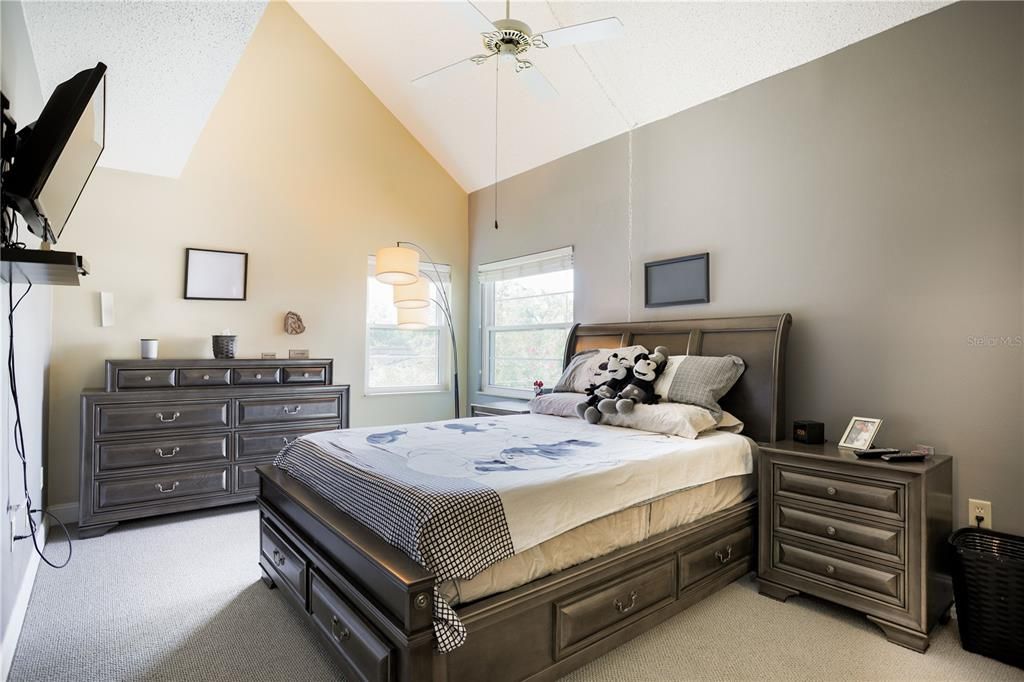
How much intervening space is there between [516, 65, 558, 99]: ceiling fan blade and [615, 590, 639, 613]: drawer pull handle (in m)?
2.46

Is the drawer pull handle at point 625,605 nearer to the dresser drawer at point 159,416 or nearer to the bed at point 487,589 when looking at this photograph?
the bed at point 487,589

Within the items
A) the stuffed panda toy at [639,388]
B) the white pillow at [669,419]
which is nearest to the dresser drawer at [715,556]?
the white pillow at [669,419]

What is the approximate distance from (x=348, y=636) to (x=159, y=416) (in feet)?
8.35

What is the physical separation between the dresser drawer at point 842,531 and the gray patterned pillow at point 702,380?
59 cm

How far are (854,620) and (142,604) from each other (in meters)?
3.20

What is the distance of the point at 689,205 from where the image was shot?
11.9 ft

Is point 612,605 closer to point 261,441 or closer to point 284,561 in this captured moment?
point 284,561

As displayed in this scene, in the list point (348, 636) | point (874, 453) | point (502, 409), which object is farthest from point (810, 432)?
point (348, 636)

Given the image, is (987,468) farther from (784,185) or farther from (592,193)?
(592,193)

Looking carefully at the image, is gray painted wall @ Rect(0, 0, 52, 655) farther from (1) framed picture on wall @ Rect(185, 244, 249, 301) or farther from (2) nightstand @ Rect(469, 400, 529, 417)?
(2) nightstand @ Rect(469, 400, 529, 417)

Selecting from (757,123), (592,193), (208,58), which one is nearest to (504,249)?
(592,193)

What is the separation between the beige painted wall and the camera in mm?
3742

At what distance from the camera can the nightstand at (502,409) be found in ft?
13.5

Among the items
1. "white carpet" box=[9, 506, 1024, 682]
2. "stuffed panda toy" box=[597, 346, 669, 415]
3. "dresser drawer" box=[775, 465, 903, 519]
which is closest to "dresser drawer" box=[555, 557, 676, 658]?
"white carpet" box=[9, 506, 1024, 682]
